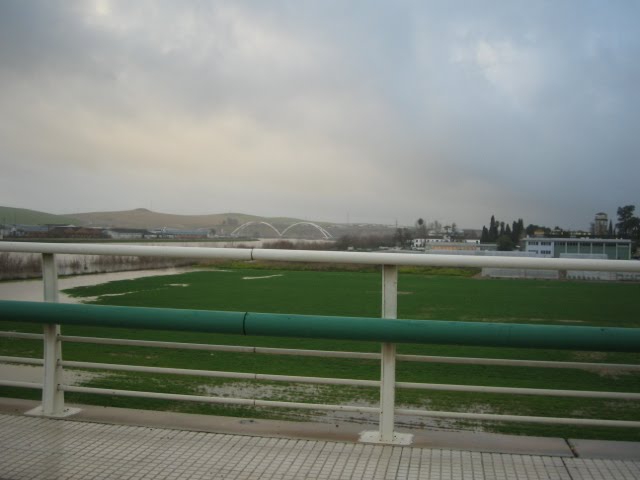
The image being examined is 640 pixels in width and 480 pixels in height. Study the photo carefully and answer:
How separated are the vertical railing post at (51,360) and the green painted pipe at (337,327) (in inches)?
9.6

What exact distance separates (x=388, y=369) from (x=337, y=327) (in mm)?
399

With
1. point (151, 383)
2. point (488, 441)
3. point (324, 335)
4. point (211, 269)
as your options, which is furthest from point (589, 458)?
point (151, 383)

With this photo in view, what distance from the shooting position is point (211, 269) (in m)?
3.49

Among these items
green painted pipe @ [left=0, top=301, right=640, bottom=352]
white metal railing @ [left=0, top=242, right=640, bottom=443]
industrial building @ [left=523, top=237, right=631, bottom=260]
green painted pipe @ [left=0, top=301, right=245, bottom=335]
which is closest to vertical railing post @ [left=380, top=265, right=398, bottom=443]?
white metal railing @ [left=0, top=242, right=640, bottom=443]

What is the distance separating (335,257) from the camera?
300cm

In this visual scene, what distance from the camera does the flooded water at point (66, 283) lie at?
3.51 meters

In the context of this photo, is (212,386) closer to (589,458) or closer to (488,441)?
(488,441)

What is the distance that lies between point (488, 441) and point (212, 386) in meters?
2.88

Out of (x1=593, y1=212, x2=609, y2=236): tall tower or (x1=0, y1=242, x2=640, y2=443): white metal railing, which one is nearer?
(x1=0, y1=242, x2=640, y2=443): white metal railing

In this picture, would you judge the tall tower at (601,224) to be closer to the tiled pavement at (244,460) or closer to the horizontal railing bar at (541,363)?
the horizontal railing bar at (541,363)

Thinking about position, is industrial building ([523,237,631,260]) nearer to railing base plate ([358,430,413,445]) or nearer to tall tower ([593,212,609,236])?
tall tower ([593,212,609,236])

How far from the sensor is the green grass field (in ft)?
10.2

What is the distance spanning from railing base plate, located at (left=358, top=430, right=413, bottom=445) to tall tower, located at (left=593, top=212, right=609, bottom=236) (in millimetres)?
2050

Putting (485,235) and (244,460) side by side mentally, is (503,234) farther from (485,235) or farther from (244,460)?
(244,460)
